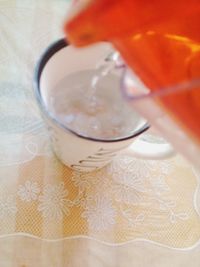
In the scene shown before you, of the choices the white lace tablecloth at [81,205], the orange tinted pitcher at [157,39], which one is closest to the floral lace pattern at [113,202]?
the white lace tablecloth at [81,205]

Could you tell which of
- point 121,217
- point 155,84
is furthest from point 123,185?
point 155,84

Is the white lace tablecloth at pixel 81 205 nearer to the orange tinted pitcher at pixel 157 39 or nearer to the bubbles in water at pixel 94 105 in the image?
the bubbles in water at pixel 94 105

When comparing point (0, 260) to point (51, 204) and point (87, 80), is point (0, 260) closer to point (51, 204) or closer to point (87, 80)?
point (51, 204)

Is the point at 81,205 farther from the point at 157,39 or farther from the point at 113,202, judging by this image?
the point at 157,39

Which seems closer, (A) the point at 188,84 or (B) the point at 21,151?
(A) the point at 188,84

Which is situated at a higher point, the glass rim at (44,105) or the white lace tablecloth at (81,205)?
the glass rim at (44,105)

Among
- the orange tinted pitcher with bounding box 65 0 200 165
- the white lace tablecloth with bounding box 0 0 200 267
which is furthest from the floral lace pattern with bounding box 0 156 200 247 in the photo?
the orange tinted pitcher with bounding box 65 0 200 165
